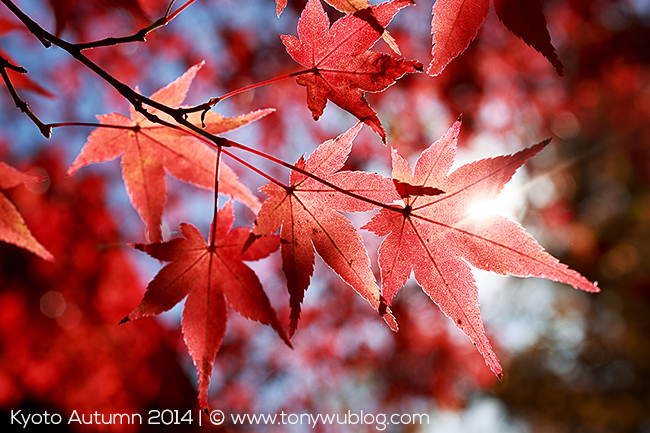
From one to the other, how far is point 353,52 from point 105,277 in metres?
5.57

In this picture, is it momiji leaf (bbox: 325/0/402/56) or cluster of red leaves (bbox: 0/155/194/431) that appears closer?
momiji leaf (bbox: 325/0/402/56)

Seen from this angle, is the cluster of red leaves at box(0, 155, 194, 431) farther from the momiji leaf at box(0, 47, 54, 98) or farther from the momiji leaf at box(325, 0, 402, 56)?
the momiji leaf at box(325, 0, 402, 56)

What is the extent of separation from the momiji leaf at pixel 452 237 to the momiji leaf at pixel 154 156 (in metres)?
0.33

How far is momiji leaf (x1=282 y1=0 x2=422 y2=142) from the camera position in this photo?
61cm

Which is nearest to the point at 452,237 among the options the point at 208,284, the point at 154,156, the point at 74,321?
the point at 208,284

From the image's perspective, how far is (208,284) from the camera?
840mm

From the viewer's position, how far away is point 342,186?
2.22 ft

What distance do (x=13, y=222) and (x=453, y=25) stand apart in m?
0.95

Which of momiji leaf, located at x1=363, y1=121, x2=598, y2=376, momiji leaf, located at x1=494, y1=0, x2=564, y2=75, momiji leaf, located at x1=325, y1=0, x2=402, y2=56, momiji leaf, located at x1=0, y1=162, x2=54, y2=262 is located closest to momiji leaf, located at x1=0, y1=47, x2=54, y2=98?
momiji leaf, located at x1=0, y1=162, x2=54, y2=262

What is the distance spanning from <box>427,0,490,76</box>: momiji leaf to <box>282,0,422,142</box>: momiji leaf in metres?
0.04

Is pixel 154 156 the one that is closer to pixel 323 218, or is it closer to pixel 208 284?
pixel 208 284

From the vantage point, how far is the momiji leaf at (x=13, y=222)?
871 millimetres

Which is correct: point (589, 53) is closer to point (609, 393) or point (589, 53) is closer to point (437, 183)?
point (437, 183)

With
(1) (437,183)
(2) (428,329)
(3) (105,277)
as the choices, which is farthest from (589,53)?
(3) (105,277)
